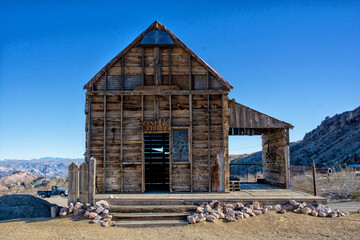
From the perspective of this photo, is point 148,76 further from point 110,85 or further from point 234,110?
point 234,110

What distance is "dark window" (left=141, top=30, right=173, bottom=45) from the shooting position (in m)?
12.9

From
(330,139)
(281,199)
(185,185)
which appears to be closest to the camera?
(281,199)

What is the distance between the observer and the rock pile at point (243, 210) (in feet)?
31.9

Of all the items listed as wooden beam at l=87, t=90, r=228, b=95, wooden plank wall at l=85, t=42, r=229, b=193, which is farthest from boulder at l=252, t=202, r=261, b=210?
wooden beam at l=87, t=90, r=228, b=95

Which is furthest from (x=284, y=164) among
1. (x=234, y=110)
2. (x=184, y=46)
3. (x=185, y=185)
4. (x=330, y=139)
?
(x=330, y=139)

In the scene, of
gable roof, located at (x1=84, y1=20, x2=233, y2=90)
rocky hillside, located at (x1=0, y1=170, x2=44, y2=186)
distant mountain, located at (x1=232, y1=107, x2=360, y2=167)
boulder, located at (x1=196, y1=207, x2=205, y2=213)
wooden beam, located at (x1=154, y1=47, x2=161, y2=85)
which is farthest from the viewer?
rocky hillside, located at (x1=0, y1=170, x2=44, y2=186)

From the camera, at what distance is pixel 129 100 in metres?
12.7

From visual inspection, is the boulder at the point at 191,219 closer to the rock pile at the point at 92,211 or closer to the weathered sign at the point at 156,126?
the rock pile at the point at 92,211

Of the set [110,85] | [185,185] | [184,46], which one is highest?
[184,46]

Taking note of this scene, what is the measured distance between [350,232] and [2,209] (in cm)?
1207

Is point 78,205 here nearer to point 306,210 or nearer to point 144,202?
point 144,202

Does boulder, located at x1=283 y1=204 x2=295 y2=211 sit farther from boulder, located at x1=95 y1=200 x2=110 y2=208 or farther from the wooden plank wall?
boulder, located at x1=95 y1=200 x2=110 y2=208

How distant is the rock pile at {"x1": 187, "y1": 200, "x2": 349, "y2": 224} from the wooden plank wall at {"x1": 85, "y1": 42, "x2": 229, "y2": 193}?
6.44ft

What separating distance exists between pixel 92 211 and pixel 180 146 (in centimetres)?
431
